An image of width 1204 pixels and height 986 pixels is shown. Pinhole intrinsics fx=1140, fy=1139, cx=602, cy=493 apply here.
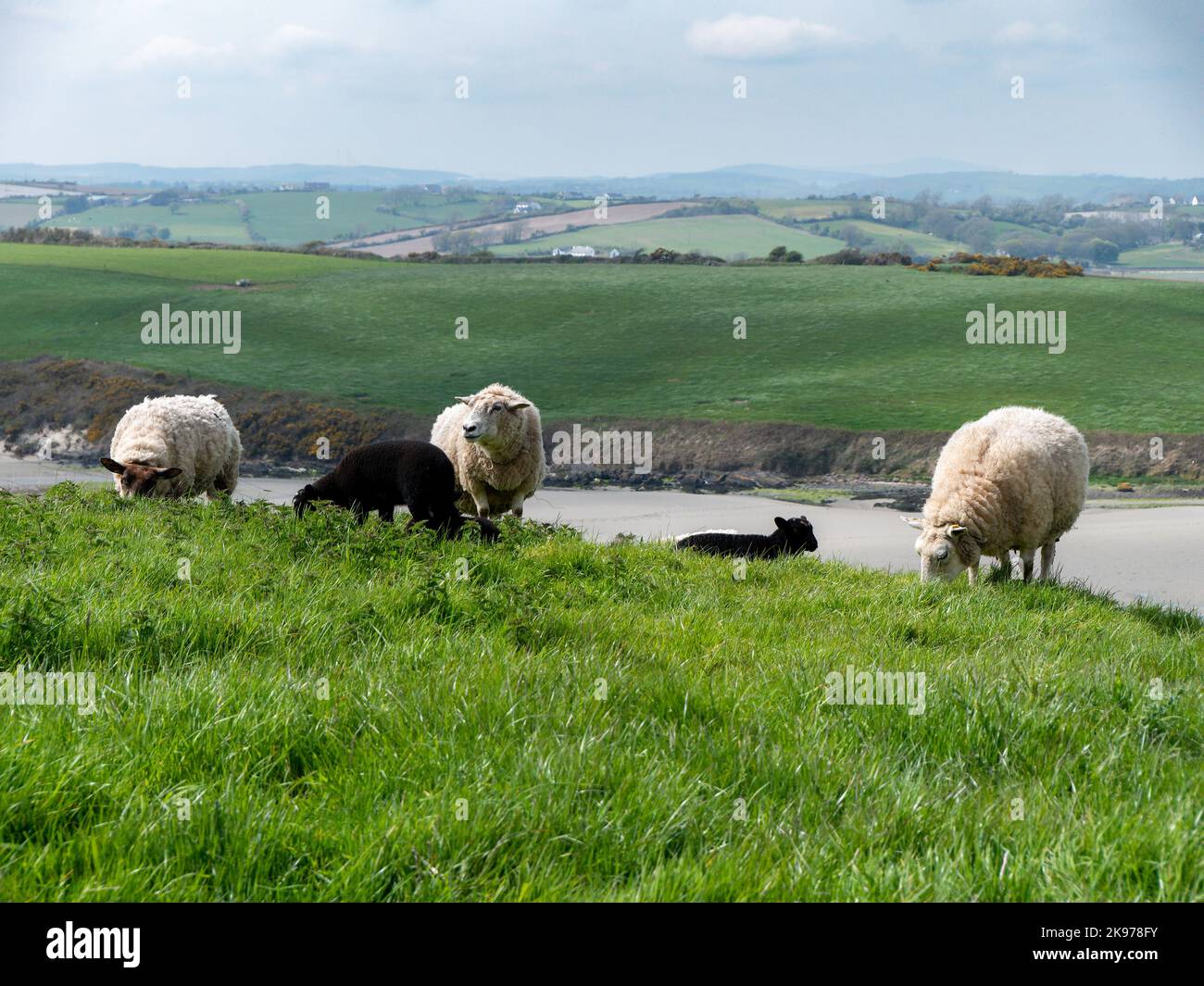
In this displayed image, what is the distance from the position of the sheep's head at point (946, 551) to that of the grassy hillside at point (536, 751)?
346 centimetres

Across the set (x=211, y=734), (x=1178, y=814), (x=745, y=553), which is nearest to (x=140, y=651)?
(x=211, y=734)

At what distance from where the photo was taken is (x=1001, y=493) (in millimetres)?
11234

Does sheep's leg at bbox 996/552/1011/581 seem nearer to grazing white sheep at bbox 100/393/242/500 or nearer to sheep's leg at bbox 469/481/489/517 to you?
sheep's leg at bbox 469/481/489/517

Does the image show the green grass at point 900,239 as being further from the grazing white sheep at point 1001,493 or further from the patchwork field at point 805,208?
the grazing white sheep at point 1001,493

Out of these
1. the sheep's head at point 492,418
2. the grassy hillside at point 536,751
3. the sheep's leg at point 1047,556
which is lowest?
the sheep's leg at point 1047,556

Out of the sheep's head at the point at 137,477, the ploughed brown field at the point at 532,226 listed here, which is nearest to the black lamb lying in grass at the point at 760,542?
the sheep's head at the point at 137,477

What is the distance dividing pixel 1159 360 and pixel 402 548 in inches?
1448

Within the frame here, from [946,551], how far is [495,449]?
5.39 meters

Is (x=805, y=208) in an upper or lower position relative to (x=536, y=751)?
upper

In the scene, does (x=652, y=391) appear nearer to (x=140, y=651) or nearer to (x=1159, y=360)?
(x=1159, y=360)

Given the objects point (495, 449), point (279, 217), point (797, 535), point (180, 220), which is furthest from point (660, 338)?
point (279, 217)

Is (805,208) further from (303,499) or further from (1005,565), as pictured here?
(303,499)

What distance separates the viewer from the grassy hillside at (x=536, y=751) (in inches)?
129

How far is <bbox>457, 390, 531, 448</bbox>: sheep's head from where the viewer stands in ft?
42.2
